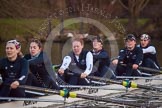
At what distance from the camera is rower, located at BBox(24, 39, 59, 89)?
873 centimetres

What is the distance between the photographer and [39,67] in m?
8.91

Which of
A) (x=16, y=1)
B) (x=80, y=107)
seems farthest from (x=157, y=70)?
(x=16, y=1)

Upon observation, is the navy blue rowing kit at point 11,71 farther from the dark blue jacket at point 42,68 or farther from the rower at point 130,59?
the rower at point 130,59

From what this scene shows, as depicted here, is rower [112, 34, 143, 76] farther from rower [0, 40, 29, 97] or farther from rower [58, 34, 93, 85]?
rower [0, 40, 29, 97]

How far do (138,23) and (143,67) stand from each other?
74.7ft

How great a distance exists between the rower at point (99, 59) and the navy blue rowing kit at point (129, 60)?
2.24 ft

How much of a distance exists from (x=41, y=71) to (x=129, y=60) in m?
3.15

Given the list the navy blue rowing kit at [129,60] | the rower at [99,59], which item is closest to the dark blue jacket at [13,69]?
the rower at [99,59]

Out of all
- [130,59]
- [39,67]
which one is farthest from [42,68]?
[130,59]

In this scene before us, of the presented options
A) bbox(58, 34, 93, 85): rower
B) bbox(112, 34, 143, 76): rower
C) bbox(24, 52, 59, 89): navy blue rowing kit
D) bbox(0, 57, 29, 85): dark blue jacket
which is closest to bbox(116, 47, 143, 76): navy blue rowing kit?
bbox(112, 34, 143, 76): rower

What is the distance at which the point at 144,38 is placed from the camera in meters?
12.1

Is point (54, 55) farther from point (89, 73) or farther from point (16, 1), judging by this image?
point (89, 73)

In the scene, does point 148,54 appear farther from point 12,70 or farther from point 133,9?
point 133,9

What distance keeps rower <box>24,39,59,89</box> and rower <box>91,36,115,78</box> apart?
1.68m
